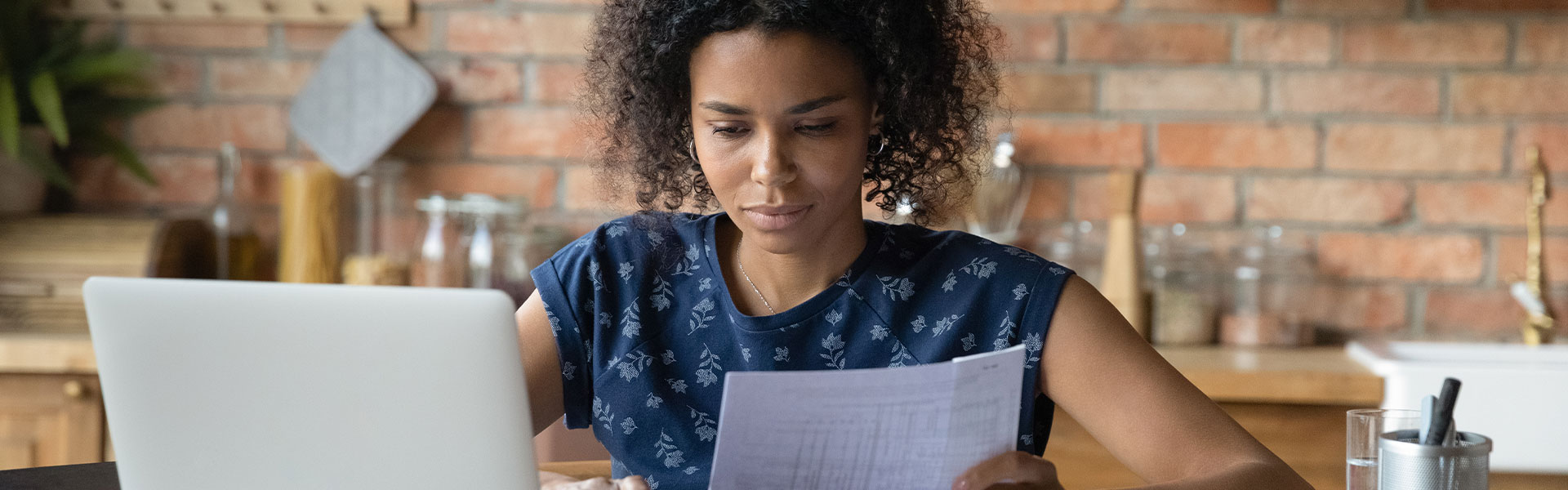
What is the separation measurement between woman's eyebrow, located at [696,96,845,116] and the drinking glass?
1.44 ft

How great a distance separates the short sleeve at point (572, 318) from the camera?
3.74 feet

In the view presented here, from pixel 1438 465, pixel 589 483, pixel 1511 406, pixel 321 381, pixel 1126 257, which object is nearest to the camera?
pixel 321 381

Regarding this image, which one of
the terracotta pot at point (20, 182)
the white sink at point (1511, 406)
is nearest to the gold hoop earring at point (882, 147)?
the white sink at point (1511, 406)

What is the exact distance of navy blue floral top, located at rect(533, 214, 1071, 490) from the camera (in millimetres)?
1080

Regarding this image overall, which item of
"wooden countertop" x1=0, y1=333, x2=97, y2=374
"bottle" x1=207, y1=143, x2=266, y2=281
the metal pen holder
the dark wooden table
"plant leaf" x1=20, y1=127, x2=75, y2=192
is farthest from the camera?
"bottle" x1=207, y1=143, x2=266, y2=281

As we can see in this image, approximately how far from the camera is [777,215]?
3.31 feet

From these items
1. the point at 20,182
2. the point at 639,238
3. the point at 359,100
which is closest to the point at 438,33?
the point at 359,100

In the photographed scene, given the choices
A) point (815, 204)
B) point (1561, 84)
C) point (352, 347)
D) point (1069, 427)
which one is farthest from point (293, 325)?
point (1561, 84)

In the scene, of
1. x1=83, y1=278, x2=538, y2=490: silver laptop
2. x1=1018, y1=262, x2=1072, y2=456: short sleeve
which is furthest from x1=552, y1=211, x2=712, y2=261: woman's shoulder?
x1=83, y1=278, x2=538, y2=490: silver laptop

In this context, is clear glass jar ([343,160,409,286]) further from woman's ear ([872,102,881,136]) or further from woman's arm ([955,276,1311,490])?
woman's arm ([955,276,1311,490])

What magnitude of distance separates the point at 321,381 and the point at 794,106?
47cm

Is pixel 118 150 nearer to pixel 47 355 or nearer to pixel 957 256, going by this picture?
pixel 47 355

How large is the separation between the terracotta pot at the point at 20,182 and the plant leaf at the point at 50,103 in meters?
0.08

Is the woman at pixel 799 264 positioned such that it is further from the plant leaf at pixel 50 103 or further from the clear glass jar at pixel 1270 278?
the plant leaf at pixel 50 103
